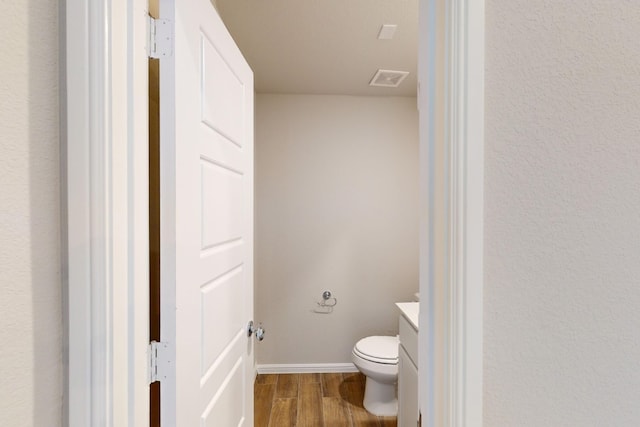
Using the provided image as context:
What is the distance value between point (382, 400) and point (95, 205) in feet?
7.76

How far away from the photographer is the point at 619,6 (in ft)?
2.23

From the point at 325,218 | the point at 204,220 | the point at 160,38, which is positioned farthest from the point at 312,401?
the point at 160,38

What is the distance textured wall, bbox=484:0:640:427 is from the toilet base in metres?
1.89

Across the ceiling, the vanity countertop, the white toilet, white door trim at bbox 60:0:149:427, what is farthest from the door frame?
the white toilet

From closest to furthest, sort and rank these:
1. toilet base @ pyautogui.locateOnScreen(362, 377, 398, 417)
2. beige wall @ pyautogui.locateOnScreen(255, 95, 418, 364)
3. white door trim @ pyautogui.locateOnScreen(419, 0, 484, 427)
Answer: white door trim @ pyautogui.locateOnScreen(419, 0, 484, 427), toilet base @ pyautogui.locateOnScreen(362, 377, 398, 417), beige wall @ pyautogui.locateOnScreen(255, 95, 418, 364)

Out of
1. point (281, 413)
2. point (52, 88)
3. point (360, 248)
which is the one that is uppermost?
point (52, 88)

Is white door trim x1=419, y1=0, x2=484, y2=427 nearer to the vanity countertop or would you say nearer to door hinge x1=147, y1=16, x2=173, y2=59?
door hinge x1=147, y1=16, x2=173, y2=59

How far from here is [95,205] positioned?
618 millimetres

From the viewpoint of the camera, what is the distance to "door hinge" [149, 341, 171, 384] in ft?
2.56

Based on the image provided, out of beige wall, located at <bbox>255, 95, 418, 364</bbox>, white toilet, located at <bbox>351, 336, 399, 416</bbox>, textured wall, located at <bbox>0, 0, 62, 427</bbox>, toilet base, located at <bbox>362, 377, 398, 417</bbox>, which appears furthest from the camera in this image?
beige wall, located at <bbox>255, 95, 418, 364</bbox>

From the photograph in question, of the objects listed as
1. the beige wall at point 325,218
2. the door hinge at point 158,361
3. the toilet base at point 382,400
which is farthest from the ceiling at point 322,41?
the toilet base at point 382,400

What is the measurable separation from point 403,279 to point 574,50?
8.40 feet

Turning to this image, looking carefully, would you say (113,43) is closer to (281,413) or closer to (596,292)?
(596,292)

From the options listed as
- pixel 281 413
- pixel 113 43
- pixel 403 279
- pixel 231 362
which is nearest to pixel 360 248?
pixel 403 279
